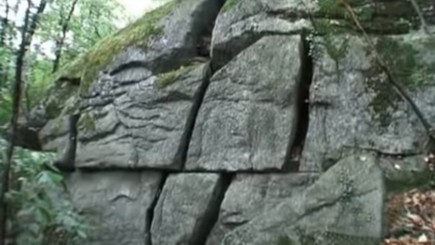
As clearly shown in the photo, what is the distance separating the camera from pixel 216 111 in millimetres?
5484

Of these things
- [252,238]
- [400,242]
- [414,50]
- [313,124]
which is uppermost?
[414,50]

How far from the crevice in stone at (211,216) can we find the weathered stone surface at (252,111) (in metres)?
0.19

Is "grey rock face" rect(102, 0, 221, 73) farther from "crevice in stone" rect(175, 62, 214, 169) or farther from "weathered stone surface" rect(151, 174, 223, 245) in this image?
"weathered stone surface" rect(151, 174, 223, 245)

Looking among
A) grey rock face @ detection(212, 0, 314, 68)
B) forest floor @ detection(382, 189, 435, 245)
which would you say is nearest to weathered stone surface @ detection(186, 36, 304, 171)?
grey rock face @ detection(212, 0, 314, 68)

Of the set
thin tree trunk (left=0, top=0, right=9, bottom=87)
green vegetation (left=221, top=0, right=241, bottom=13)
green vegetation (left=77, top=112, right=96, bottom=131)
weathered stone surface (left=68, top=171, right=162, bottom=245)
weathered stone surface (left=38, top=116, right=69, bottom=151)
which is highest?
thin tree trunk (left=0, top=0, right=9, bottom=87)

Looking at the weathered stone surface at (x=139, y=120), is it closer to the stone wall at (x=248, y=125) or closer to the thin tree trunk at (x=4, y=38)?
the stone wall at (x=248, y=125)

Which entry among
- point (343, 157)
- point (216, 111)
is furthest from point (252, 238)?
point (216, 111)

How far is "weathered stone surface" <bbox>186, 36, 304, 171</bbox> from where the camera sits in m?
5.13

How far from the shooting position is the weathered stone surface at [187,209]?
5301mm

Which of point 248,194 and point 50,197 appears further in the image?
point 248,194

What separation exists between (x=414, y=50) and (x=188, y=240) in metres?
2.57

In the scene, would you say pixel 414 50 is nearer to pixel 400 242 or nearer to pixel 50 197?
pixel 400 242

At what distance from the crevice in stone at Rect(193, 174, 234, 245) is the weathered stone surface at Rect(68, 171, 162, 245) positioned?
1.98 feet

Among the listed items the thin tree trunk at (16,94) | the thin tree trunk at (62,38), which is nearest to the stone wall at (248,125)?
the thin tree trunk at (16,94)
